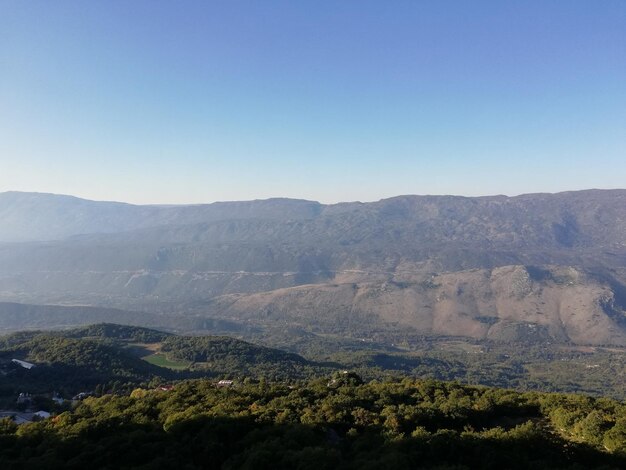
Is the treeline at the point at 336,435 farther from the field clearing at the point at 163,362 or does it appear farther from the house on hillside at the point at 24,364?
the field clearing at the point at 163,362

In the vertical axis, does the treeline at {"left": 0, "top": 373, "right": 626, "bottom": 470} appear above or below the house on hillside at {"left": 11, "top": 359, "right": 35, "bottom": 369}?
above

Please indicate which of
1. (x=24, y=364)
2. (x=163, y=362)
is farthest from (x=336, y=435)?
(x=163, y=362)

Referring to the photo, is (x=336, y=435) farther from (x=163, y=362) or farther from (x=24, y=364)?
(x=163, y=362)

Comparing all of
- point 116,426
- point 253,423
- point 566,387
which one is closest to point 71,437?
A: point 116,426

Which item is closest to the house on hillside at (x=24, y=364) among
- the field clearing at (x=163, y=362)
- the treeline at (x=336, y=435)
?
the field clearing at (x=163, y=362)

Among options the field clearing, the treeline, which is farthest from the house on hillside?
the treeline

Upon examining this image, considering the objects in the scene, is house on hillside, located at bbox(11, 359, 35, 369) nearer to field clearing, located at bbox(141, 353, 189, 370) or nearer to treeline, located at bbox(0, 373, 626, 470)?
field clearing, located at bbox(141, 353, 189, 370)
